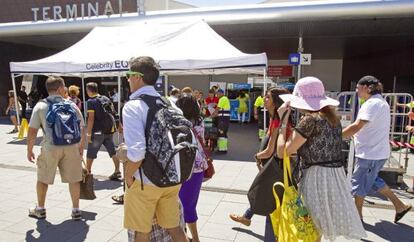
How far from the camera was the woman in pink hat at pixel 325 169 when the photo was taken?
7.63ft

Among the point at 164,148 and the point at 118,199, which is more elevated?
the point at 164,148

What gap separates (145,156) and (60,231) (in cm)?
210

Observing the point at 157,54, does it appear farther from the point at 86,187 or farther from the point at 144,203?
the point at 144,203

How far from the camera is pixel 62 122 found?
144 inches

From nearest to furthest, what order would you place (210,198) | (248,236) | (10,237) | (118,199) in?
(10,237)
(248,236)
(118,199)
(210,198)

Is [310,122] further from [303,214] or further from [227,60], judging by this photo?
[227,60]

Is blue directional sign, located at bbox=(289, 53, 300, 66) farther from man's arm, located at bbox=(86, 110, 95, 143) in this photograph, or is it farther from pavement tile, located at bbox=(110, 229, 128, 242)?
pavement tile, located at bbox=(110, 229, 128, 242)

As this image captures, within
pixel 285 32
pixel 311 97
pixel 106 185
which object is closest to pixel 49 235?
pixel 106 185

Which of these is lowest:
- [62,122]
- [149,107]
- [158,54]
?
[62,122]

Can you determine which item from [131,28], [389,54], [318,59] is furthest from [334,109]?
[318,59]

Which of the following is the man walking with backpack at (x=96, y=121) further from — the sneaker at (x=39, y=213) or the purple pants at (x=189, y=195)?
the purple pants at (x=189, y=195)

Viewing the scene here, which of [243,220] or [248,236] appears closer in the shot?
[248,236]

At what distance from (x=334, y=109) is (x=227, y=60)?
468 centimetres

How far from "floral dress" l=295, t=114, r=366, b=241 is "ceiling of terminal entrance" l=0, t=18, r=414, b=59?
361 inches
